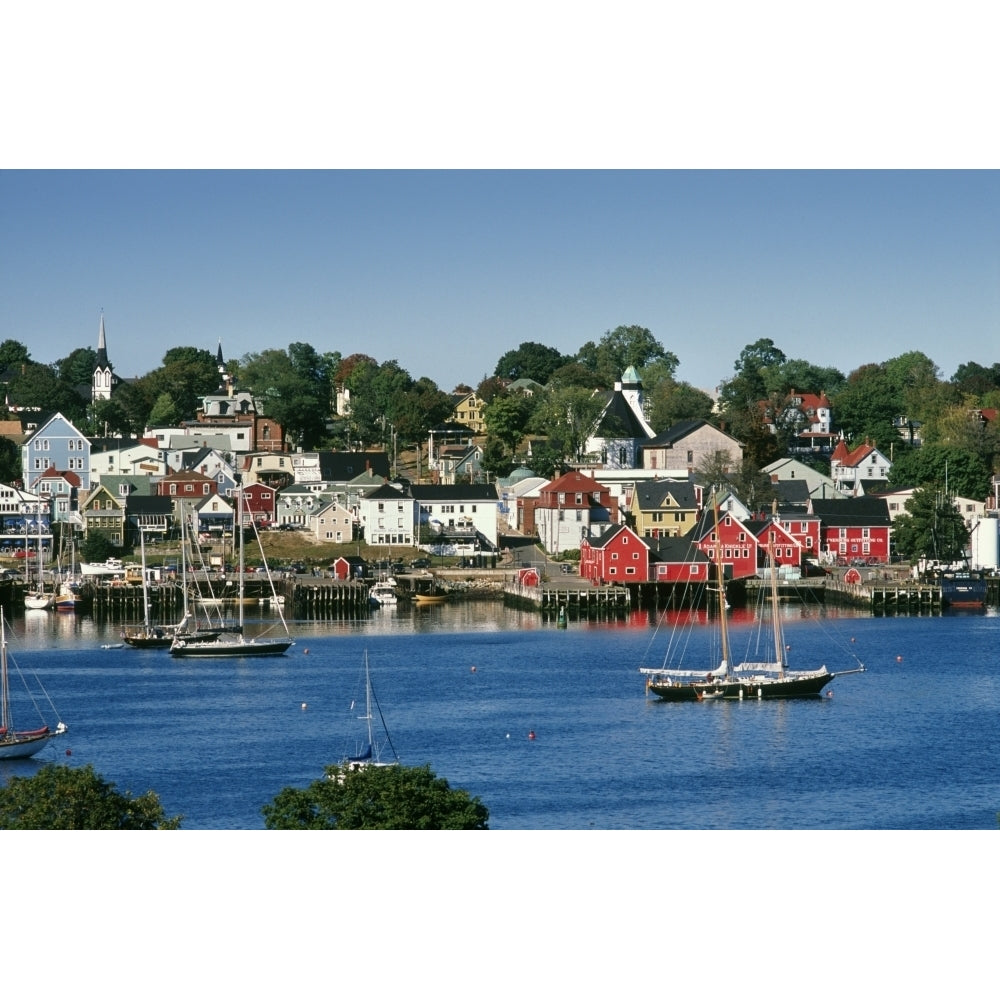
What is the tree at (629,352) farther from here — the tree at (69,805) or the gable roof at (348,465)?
the tree at (69,805)

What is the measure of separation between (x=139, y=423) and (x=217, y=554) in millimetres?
15220

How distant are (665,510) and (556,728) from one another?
2024 centimetres

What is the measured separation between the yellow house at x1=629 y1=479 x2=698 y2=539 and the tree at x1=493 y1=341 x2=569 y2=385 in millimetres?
21424

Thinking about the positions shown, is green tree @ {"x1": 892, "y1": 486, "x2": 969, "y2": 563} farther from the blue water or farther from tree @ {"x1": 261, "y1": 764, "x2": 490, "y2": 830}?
tree @ {"x1": 261, "y1": 764, "x2": 490, "y2": 830}

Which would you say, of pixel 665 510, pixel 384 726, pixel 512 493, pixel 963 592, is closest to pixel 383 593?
pixel 665 510

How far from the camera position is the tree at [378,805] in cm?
1347

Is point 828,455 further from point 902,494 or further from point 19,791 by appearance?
point 19,791

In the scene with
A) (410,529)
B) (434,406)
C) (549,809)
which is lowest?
(549,809)

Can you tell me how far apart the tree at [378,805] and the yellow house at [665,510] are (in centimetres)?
2691

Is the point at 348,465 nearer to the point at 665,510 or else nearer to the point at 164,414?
the point at 665,510

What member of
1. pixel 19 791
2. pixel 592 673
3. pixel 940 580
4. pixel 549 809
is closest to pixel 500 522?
pixel 940 580

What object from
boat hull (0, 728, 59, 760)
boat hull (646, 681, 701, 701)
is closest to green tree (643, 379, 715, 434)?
boat hull (646, 681, 701, 701)

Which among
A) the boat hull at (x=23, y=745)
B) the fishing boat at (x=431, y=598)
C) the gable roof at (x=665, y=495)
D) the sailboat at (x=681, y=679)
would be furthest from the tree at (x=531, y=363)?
the boat hull at (x=23, y=745)

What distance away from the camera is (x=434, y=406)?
52781 mm
